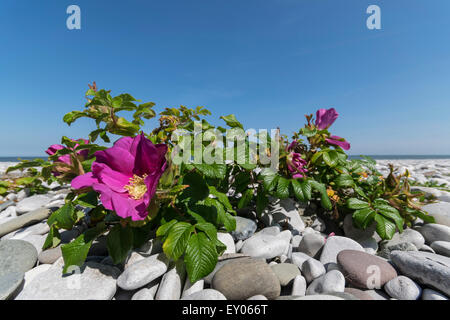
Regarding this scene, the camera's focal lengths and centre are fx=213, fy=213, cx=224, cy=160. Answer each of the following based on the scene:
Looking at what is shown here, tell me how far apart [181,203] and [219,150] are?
47 centimetres

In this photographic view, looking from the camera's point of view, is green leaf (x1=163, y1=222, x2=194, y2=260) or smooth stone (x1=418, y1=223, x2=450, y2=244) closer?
green leaf (x1=163, y1=222, x2=194, y2=260)

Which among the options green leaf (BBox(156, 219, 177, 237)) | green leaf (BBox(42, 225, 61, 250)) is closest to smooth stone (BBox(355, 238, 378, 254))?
green leaf (BBox(156, 219, 177, 237))

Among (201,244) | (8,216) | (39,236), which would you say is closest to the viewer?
(201,244)

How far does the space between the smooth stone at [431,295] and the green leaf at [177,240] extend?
4.63 ft

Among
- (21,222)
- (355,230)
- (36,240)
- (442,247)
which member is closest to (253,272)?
(355,230)

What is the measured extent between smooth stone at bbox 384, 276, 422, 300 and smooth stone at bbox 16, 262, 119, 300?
167 centimetres

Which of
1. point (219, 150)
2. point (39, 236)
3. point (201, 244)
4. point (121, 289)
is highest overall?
point (219, 150)

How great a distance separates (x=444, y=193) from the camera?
2.95 m

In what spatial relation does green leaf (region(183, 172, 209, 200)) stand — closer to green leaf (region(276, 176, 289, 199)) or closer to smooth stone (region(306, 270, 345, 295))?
green leaf (region(276, 176, 289, 199))

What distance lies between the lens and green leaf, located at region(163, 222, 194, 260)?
120 centimetres

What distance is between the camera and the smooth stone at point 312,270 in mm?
1414

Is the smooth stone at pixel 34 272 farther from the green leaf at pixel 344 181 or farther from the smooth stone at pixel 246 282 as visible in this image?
the green leaf at pixel 344 181
